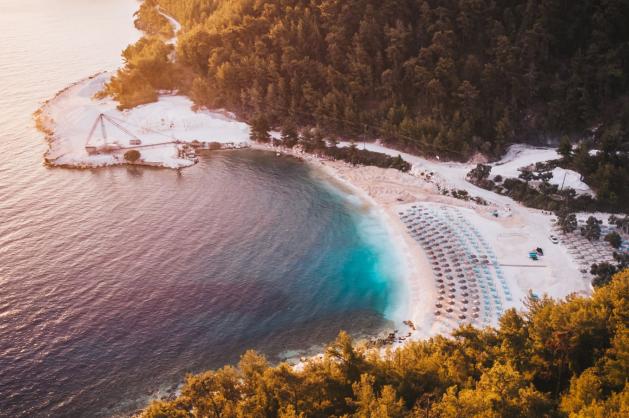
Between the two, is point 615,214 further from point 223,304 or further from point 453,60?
point 223,304

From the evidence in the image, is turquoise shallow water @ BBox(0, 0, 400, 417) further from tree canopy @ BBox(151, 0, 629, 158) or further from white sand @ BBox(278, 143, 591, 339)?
tree canopy @ BBox(151, 0, 629, 158)

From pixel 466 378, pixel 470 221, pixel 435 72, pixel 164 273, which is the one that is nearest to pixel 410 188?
pixel 470 221

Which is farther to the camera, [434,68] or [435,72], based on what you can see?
[434,68]

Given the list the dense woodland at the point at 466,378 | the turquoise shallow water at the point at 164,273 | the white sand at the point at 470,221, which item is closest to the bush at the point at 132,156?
the turquoise shallow water at the point at 164,273

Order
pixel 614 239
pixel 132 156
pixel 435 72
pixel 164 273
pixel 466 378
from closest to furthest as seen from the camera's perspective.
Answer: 1. pixel 466 378
2. pixel 614 239
3. pixel 164 273
4. pixel 435 72
5. pixel 132 156

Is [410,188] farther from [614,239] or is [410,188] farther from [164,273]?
[164,273]

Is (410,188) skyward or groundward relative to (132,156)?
groundward
